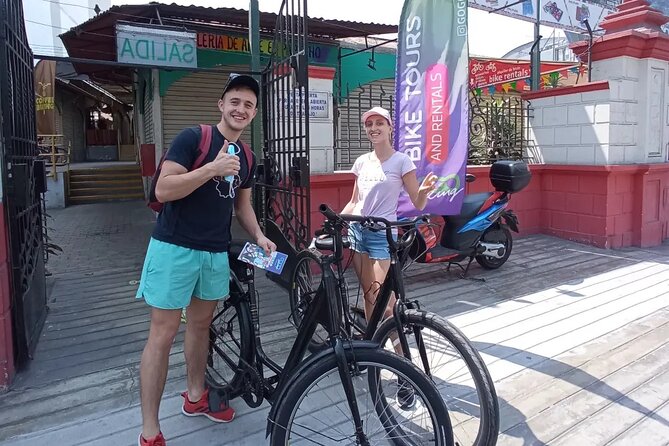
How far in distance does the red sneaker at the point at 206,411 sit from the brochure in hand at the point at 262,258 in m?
0.83

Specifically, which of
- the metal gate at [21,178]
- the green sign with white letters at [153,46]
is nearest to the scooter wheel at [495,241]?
the green sign with white letters at [153,46]

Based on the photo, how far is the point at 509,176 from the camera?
533cm

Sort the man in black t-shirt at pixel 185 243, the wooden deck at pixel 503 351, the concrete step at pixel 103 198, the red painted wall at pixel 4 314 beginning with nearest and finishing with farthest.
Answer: the man in black t-shirt at pixel 185 243 < the wooden deck at pixel 503 351 < the red painted wall at pixel 4 314 < the concrete step at pixel 103 198

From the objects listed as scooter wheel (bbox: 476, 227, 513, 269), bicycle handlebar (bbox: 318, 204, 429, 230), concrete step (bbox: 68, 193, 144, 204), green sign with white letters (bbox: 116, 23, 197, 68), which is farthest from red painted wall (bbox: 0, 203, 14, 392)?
concrete step (bbox: 68, 193, 144, 204)

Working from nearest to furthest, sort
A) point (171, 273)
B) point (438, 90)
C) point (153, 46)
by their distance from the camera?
point (171, 273) < point (438, 90) < point (153, 46)

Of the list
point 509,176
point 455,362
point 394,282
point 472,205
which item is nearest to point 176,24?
point 472,205

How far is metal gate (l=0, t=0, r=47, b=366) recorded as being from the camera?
2.97 meters

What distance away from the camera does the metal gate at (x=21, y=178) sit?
2973 millimetres

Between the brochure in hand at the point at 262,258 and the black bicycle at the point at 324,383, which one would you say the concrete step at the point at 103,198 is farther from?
the brochure in hand at the point at 262,258

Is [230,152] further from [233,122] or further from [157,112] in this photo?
[157,112]

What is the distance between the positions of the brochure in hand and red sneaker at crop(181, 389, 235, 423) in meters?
0.83

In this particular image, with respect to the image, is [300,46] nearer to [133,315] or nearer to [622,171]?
[133,315]

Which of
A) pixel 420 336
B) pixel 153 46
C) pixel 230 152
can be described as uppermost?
pixel 153 46

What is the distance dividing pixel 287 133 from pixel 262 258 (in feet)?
7.98
